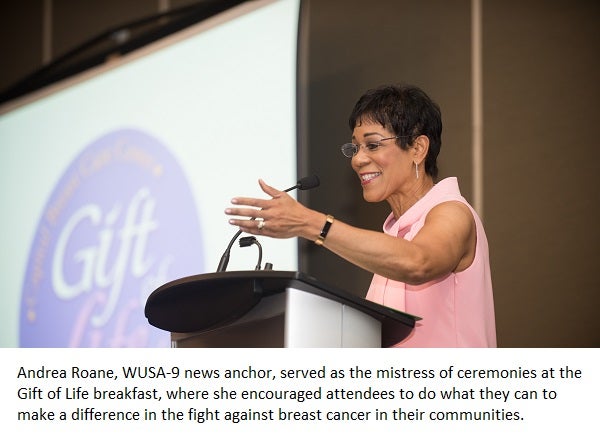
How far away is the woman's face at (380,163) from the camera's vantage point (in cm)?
177

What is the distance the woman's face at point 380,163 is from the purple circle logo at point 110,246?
0.96 metres

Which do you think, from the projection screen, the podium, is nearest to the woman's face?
the podium

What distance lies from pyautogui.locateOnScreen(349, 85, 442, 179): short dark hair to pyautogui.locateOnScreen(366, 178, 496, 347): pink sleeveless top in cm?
14

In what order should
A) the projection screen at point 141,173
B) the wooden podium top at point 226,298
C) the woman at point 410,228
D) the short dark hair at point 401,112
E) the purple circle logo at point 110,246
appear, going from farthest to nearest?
1. the purple circle logo at point 110,246
2. the projection screen at point 141,173
3. the short dark hair at point 401,112
4. the woman at point 410,228
5. the wooden podium top at point 226,298

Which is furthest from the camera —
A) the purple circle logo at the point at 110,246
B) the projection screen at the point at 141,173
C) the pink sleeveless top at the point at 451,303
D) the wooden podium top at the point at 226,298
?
the purple circle logo at the point at 110,246

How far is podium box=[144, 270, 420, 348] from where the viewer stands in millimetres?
1315

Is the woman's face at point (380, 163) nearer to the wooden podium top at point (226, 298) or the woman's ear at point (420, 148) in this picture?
the woman's ear at point (420, 148)

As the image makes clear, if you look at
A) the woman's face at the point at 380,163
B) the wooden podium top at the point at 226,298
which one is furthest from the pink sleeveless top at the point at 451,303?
the wooden podium top at the point at 226,298

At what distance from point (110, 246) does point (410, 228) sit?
151cm

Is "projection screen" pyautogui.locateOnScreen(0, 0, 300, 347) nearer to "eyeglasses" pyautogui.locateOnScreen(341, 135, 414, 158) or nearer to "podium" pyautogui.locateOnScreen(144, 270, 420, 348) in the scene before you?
"eyeglasses" pyautogui.locateOnScreen(341, 135, 414, 158)

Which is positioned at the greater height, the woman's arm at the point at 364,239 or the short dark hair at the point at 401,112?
the short dark hair at the point at 401,112

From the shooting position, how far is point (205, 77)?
2771 millimetres
